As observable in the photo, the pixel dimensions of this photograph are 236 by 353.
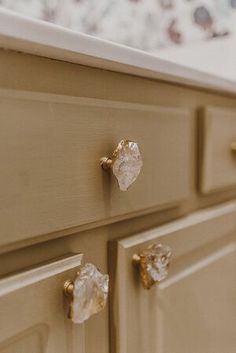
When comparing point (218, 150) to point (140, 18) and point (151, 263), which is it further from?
point (140, 18)

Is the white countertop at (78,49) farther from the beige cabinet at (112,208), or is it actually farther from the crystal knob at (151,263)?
the crystal knob at (151,263)

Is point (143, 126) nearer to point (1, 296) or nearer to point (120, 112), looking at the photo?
point (120, 112)

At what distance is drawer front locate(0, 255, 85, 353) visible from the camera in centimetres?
31

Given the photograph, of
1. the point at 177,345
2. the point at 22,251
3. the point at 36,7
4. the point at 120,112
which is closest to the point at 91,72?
the point at 120,112

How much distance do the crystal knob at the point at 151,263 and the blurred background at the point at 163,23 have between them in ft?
2.15

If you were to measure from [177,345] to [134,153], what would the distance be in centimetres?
24

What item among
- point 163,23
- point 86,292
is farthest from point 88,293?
point 163,23

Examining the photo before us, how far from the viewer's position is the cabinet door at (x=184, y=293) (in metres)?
0.42

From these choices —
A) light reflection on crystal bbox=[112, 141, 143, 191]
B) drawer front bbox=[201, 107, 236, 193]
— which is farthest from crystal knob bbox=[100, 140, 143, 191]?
drawer front bbox=[201, 107, 236, 193]

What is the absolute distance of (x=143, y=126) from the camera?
437 mm

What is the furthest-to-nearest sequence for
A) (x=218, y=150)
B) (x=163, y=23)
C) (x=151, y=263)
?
(x=163, y=23)
(x=218, y=150)
(x=151, y=263)

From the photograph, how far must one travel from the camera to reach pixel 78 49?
0.34 metres

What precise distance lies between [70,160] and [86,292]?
0.11 m

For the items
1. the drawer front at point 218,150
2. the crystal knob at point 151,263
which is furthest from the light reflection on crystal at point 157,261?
the drawer front at point 218,150
